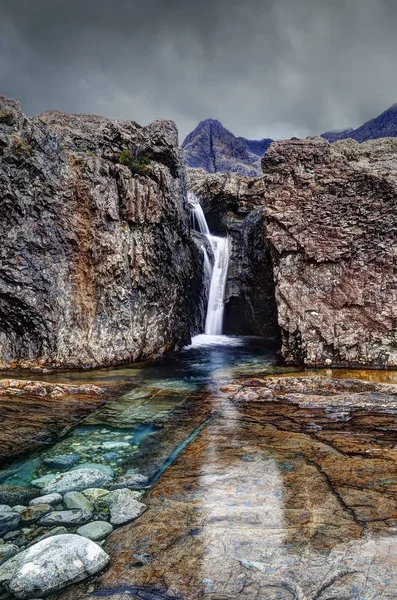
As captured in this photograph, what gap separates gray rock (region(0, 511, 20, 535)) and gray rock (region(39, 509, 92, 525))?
10.7 inches

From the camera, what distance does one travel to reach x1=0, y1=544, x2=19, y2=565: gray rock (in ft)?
11.4

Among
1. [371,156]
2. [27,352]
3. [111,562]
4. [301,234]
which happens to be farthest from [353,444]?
[371,156]

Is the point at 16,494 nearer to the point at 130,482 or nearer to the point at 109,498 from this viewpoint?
the point at 109,498

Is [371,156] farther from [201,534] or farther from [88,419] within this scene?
[201,534]

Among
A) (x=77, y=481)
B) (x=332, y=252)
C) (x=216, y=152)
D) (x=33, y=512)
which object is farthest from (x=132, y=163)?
(x=216, y=152)

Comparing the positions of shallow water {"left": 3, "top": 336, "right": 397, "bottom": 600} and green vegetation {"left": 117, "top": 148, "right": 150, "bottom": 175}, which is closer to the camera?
shallow water {"left": 3, "top": 336, "right": 397, "bottom": 600}

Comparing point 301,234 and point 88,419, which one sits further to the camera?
point 301,234

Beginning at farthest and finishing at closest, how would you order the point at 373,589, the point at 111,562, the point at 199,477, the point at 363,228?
the point at 363,228 < the point at 199,477 < the point at 111,562 < the point at 373,589

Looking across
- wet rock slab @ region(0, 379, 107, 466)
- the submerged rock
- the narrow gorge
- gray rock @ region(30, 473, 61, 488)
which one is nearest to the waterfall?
the narrow gorge

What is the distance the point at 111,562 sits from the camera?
338 centimetres

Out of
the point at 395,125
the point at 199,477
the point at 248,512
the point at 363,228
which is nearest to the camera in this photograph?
the point at 248,512

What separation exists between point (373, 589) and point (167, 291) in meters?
15.8

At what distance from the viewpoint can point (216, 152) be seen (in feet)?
431

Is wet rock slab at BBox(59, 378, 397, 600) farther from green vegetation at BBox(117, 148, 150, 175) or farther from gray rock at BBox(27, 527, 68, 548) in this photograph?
green vegetation at BBox(117, 148, 150, 175)
